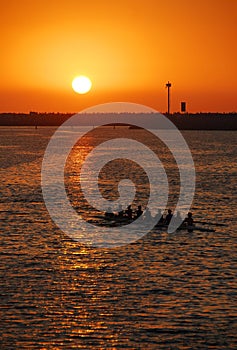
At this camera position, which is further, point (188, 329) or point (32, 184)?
point (32, 184)

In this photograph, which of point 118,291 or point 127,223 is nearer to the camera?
point 118,291

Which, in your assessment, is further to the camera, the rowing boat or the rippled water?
the rowing boat

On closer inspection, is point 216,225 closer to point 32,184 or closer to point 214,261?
point 214,261

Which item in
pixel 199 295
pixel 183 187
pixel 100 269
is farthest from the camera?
pixel 183 187

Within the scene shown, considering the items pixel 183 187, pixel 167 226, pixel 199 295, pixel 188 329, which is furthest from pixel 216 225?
pixel 183 187

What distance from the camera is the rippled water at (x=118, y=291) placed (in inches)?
944

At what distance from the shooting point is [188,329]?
81.0 feet

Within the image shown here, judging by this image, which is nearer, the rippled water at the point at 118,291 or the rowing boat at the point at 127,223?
the rippled water at the point at 118,291

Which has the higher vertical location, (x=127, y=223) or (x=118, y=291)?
(x=127, y=223)

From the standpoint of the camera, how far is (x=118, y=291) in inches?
1166

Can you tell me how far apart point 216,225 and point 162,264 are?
13.8 meters

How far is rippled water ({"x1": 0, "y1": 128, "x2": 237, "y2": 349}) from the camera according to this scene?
24.0 metres

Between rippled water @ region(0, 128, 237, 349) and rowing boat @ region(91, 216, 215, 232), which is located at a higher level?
rowing boat @ region(91, 216, 215, 232)

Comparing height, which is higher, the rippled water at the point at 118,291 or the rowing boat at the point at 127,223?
the rowing boat at the point at 127,223
